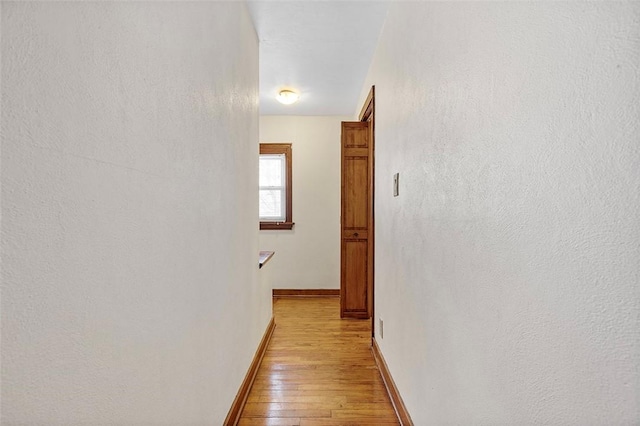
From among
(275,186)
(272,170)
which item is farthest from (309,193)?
(272,170)

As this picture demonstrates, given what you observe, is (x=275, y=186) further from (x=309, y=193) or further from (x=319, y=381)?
(x=319, y=381)

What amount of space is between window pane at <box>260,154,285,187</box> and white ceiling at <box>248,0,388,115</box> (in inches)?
35.8

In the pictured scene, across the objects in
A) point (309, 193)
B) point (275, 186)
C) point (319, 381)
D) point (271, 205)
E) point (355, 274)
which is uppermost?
point (275, 186)

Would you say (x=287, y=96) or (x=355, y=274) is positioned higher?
(x=287, y=96)

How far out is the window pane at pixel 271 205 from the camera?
5.05 m

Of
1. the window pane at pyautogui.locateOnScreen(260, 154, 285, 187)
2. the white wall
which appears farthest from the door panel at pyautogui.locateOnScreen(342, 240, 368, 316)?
the window pane at pyautogui.locateOnScreen(260, 154, 285, 187)

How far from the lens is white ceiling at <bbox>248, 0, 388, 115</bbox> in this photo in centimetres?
230

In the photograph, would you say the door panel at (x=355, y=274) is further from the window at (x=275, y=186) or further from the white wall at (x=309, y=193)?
the window at (x=275, y=186)

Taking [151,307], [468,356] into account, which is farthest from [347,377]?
[151,307]

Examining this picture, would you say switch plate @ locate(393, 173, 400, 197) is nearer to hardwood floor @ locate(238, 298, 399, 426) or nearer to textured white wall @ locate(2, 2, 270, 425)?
textured white wall @ locate(2, 2, 270, 425)

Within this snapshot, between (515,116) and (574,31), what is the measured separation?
205mm

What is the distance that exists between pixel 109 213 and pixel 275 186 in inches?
171

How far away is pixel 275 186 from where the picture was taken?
5062mm

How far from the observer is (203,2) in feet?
Result: 4.52
